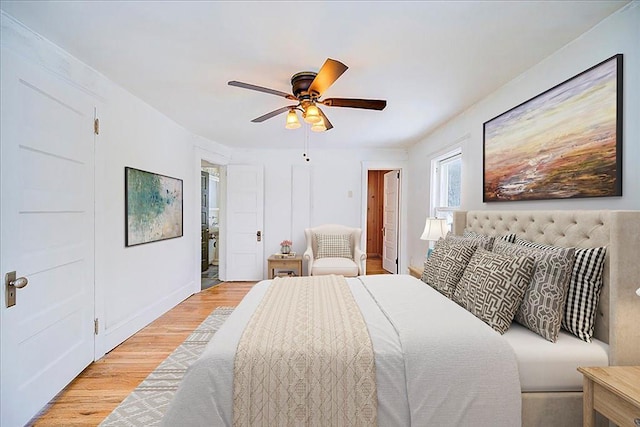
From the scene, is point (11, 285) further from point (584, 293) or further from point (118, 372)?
point (584, 293)

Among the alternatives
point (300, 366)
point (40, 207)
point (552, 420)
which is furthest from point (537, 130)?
point (40, 207)

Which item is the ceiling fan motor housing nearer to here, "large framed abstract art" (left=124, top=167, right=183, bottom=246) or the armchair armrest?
"large framed abstract art" (left=124, top=167, right=183, bottom=246)

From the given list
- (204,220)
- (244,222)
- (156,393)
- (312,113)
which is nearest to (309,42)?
(312,113)

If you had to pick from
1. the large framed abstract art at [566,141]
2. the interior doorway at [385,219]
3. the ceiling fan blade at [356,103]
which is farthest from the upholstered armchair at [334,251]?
the ceiling fan blade at [356,103]

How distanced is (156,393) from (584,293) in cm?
268

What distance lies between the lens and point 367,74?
2316 mm

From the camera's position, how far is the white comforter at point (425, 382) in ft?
4.03

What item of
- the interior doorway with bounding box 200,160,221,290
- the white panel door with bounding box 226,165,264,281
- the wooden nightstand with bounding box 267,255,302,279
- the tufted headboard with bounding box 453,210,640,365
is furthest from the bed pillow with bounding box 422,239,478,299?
the interior doorway with bounding box 200,160,221,290

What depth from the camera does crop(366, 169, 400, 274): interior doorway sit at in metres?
5.34

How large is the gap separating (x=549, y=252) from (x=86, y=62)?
133 inches

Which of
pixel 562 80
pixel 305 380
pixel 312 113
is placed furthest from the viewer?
pixel 312 113

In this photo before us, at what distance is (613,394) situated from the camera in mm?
1141

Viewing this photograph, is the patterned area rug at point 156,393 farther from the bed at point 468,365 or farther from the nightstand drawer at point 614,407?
the nightstand drawer at point 614,407

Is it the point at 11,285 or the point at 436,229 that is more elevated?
the point at 436,229
